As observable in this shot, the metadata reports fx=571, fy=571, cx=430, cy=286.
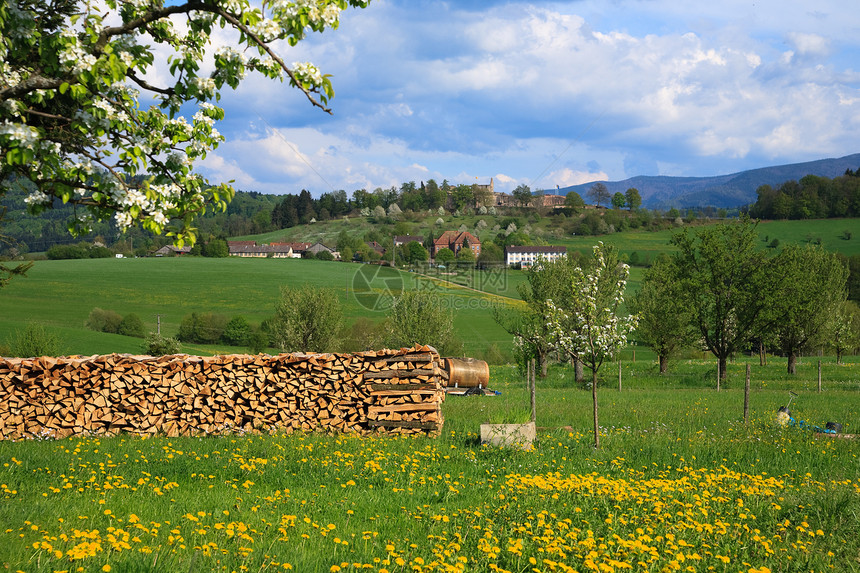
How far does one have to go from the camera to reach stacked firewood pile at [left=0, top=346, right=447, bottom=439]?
12906 mm

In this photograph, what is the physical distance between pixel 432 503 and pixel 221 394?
7610mm

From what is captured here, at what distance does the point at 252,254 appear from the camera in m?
124

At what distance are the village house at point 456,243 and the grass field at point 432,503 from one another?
99318 mm

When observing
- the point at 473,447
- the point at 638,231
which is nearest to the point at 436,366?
the point at 473,447

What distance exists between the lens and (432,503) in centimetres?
757

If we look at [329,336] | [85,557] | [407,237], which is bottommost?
[329,336]

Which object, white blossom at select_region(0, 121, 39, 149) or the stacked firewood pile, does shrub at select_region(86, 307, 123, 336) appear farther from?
white blossom at select_region(0, 121, 39, 149)

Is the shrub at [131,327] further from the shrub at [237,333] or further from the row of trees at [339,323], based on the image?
the row of trees at [339,323]

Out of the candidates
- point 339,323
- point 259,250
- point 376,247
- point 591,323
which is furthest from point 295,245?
point 591,323

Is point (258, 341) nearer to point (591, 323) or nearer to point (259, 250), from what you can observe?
point (591, 323)

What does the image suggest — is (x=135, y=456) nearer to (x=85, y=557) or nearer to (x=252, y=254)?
(x=85, y=557)

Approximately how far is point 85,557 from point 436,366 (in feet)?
30.1

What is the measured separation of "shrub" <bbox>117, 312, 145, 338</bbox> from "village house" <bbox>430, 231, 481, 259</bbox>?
195 feet

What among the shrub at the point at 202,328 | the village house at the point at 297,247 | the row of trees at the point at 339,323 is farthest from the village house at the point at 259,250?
the row of trees at the point at 339,323
